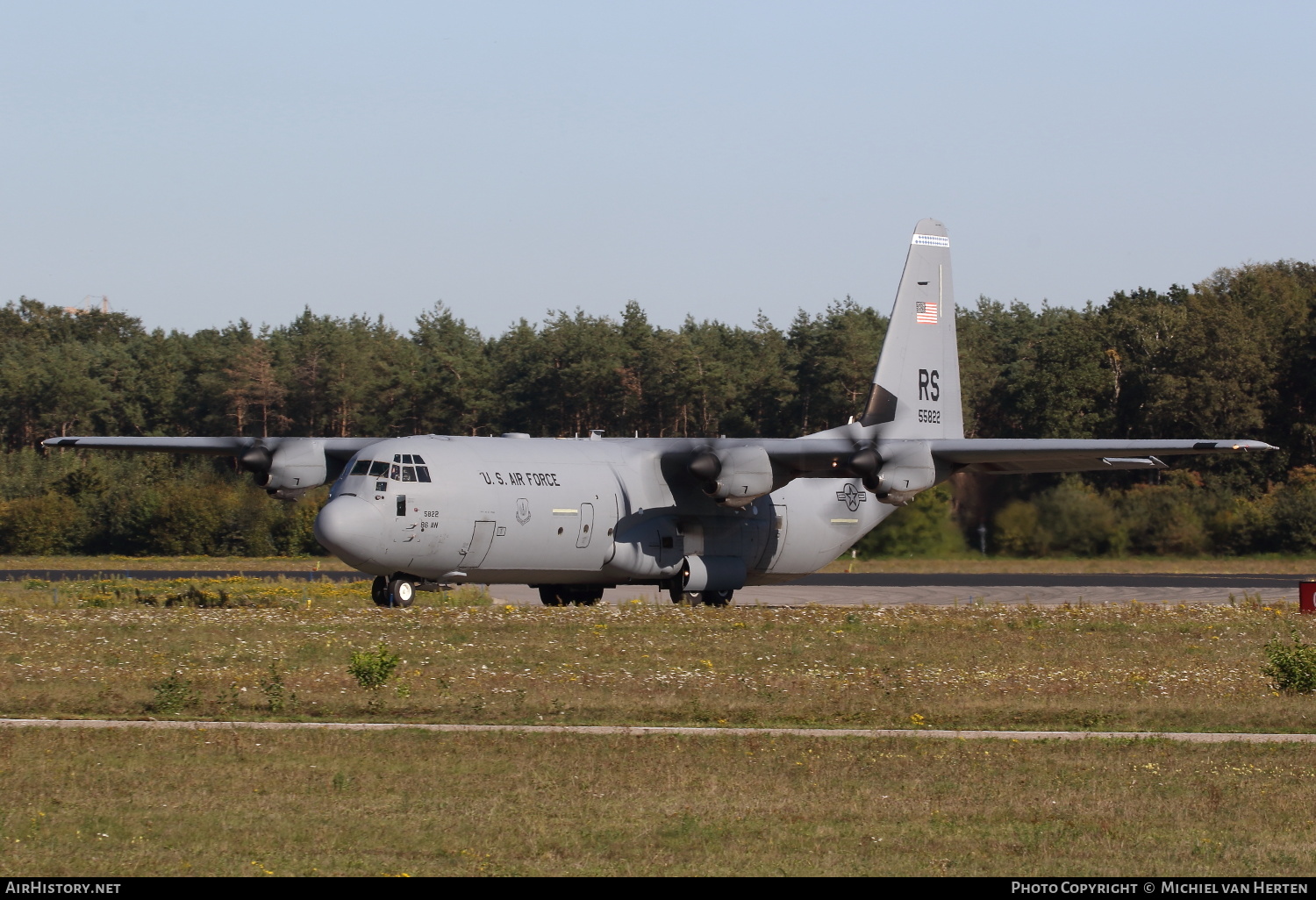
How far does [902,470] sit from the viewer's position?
27.8 meters

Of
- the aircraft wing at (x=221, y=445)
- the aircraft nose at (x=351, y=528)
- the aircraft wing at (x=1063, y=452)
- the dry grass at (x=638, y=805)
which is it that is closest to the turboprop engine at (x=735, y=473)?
the aircraft wing at (x=1063, y=452)

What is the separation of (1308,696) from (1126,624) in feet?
28.3

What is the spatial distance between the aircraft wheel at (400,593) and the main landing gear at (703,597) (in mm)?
5913

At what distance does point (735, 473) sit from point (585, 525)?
3.13 meters

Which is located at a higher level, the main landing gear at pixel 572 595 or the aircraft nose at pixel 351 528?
the aircraft nose at pixel 351 528

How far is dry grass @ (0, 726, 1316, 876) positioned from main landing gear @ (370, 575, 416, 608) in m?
12.1

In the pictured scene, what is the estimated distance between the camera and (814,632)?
75.6 ft

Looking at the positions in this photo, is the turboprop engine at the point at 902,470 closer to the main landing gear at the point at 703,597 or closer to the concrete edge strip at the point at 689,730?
the main landing gear at the point at 703,597

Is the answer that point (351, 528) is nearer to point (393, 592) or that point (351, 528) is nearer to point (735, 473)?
point (393, 592)

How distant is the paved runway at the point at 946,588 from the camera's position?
32812 mm

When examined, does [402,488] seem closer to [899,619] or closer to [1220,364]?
[899,619]

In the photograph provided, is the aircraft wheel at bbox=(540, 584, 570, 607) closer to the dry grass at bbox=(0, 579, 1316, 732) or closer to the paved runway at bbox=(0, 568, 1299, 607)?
the paved runway at bbox=(0, 568, 1299, 607)
